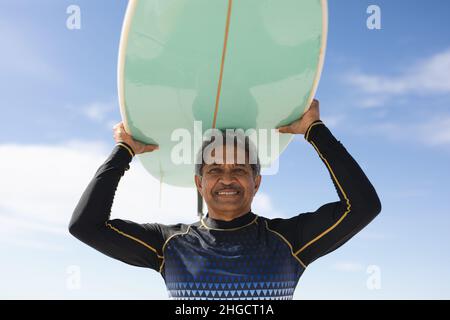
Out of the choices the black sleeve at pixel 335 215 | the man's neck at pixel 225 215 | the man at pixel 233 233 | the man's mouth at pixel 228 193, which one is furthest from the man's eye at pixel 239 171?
the black sleeve at pixel 335 215

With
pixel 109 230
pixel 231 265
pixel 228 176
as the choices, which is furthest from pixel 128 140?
pixel 231 265

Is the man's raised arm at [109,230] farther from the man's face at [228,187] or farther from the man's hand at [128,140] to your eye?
the man's face at [228,187]

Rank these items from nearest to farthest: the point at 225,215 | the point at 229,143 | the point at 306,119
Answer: the point at 225,215
the point at 229,143
the point at 306,119

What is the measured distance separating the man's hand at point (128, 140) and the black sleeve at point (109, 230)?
25cm

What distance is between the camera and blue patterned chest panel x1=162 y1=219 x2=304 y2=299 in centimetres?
257

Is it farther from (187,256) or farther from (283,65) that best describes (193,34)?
(187,256)

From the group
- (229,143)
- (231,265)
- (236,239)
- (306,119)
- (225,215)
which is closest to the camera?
(231,265)

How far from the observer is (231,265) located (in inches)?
102

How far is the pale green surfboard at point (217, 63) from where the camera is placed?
2.53m

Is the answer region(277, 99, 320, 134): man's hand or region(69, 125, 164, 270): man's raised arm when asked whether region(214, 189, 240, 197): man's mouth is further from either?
region(277, 99, 320, 134): man's hand

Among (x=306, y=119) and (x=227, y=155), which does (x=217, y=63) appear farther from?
(x=306, y=119)

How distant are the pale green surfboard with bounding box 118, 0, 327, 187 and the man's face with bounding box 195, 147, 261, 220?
12.9 inches

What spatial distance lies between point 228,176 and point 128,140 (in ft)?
2.34
